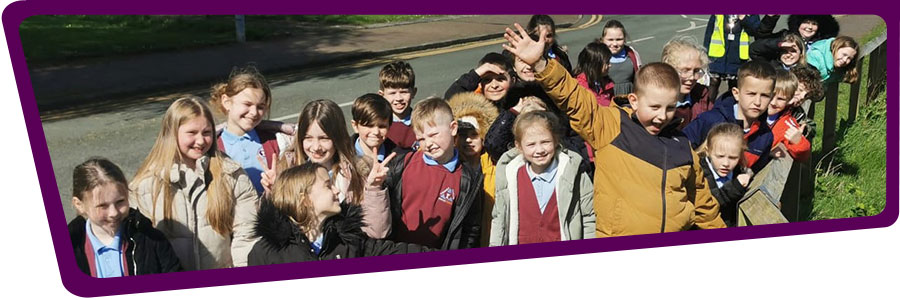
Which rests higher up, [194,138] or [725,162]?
[194,138]

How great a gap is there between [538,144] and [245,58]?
1369 millimetres

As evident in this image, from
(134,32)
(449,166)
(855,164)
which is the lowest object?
(855,164)

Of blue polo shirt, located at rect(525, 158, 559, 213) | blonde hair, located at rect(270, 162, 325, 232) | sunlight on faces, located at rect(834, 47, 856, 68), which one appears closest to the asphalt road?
blonde hair, located at rect(270, 162, 325, 232)

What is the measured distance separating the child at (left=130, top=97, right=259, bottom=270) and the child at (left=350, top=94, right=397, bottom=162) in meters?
0.52

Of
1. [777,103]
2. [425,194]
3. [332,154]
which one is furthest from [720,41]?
[332,154]

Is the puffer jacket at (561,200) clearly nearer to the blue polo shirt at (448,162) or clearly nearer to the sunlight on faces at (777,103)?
the blue polo shirt at (448,162)

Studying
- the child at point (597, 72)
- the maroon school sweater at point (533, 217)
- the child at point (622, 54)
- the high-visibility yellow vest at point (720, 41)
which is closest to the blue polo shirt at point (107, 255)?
the maroon school sweater at point (533, 217)

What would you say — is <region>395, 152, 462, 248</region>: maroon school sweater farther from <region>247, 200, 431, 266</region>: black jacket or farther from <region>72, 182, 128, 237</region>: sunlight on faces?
<region>72, 182, 128, 237</region>: sunlight on faces

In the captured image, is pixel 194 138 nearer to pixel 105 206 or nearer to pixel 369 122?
pixel 105 206

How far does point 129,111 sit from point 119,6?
0.44m

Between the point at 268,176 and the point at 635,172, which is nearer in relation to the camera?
the point at 268,176

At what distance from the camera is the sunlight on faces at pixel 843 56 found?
616 cm

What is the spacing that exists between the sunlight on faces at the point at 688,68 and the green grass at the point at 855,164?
43.7 inches

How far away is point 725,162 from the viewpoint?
543 centimetres
